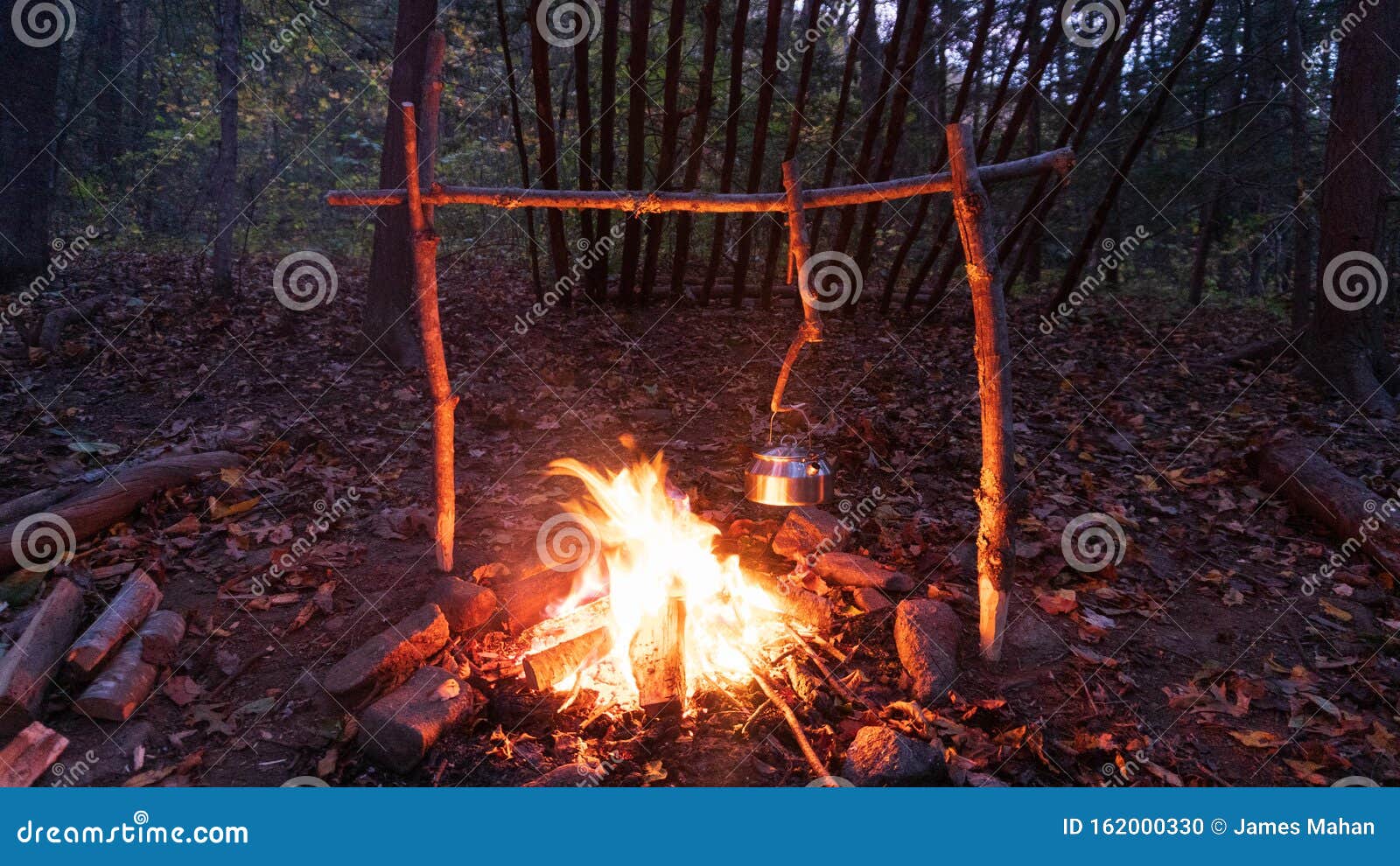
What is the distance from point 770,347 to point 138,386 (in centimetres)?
642

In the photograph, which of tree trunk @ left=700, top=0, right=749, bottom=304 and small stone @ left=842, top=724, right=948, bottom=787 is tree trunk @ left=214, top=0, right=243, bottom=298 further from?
small stone @ left=842, top=724, right=948, bottom=787

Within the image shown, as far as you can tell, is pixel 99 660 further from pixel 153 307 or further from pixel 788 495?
pixel 153 307

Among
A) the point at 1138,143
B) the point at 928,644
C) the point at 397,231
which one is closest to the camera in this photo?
the point at 928,644

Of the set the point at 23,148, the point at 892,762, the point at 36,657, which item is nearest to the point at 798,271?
the point at 892,762

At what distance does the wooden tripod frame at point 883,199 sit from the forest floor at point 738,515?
68 centimetres

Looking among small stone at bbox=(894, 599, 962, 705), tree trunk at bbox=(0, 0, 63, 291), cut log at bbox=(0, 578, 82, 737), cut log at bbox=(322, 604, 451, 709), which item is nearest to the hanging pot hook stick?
small stone at bbox=(894, 599, 962, 705)

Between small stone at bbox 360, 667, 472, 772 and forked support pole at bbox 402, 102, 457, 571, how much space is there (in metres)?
1.11

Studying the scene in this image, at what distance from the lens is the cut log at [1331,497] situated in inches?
181

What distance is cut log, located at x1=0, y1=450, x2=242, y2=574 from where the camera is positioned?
178 inches

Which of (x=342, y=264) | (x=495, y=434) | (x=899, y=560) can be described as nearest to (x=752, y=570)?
(x=899, y=560)

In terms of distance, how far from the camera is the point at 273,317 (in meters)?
9.12

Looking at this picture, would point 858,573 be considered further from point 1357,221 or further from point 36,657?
point 1357,221

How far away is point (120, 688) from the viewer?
3482 millimetres

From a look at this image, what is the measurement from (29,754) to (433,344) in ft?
8.24
